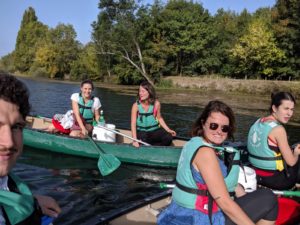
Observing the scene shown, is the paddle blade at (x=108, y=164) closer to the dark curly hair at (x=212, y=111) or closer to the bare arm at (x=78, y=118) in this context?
the bare arm at (x=78, y=118)

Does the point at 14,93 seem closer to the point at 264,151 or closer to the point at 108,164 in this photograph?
the point at 264,151

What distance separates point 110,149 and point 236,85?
81.3 ft

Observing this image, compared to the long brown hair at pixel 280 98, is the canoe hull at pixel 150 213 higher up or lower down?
lower down

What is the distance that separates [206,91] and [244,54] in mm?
6206

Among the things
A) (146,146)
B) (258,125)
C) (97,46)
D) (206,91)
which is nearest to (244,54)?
(206,91)

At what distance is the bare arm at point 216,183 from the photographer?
7.77ft

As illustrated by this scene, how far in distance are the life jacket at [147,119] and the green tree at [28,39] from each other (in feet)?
197

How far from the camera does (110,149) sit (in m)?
7.39

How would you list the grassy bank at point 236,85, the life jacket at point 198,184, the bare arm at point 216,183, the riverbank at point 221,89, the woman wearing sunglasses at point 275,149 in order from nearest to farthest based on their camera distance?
the bare arm at point 216,183 < the life jacket at point 198,184 < the woman wearing sunglasses at point 275,149 < the riverbank at point 221,89 < the grassy bank at point 236,85

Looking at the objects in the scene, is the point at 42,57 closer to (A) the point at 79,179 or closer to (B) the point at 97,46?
(B) the point at 97,46

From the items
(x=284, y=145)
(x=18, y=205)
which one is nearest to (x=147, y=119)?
(x=284, y=145)

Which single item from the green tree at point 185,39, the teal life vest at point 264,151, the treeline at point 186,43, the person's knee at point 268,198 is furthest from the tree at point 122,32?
the person's knee at point 268,198

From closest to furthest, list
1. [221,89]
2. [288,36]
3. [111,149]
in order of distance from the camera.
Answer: [111,149], [221,89], [288,36]

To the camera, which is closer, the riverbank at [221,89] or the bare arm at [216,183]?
the bare arm at [216,183]
